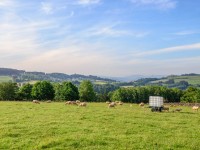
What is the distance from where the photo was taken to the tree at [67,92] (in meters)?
104

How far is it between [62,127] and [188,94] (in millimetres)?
108114

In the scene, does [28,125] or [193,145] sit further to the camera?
[28,125]

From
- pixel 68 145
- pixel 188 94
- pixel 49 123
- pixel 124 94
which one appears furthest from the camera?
pixel 124 94

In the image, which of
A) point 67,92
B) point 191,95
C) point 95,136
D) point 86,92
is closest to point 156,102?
point 95,136

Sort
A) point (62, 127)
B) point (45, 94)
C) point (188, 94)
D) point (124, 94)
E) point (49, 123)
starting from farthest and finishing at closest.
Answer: point (124, 94)
point (188, 94)
point (45, 94)
point (49, 123)
point (62, 127)

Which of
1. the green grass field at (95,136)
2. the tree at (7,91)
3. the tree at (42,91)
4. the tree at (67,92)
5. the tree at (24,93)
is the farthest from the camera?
the tree at (24,93)

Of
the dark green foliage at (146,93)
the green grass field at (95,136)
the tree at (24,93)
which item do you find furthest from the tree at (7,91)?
the green grass field at (95,136)

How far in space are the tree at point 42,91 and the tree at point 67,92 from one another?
2910 mm

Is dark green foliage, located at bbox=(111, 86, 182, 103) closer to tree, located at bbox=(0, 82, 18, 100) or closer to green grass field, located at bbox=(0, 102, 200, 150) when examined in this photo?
tree, located at bbox=(0, 82, 18, 100)

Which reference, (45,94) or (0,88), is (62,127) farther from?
(0,88)

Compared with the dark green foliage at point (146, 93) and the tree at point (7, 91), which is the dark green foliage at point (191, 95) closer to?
the dark green foliage at point (146, 93)

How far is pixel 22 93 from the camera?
109625mm

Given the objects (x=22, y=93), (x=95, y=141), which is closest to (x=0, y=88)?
(x=22, y=93)

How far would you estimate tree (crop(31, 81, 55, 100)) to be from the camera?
10412 cm
